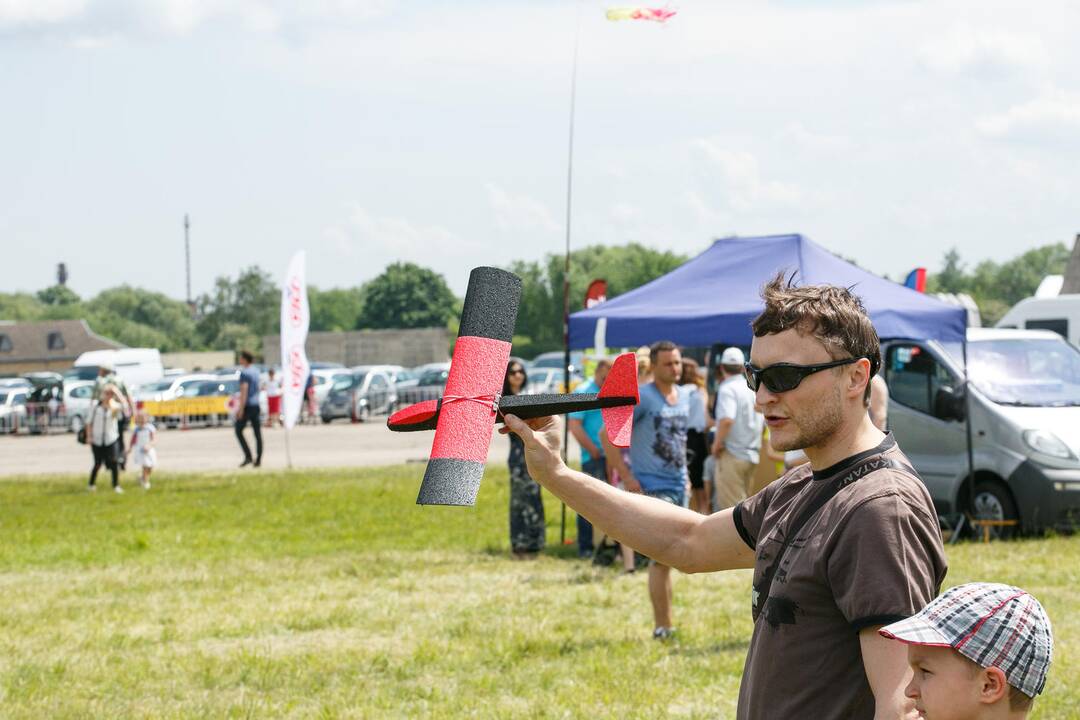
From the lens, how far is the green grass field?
666 centimetres

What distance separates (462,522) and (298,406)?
6599 mm

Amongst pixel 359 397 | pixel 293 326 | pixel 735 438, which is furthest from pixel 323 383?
pixel 735 438

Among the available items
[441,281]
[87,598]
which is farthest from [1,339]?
[87,598]

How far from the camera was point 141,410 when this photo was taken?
1834 cm

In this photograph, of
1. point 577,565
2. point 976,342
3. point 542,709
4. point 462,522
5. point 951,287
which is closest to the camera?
point 542,709

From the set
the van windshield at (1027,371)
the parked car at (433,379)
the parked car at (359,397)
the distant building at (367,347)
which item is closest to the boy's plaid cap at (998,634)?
the van windshield at (1027,371)

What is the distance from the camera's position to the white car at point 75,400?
34.5 meters

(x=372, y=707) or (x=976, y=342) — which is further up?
(x=976, y=342)

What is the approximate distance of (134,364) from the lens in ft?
152

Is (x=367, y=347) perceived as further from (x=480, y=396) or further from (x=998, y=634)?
(x=998, y=634)

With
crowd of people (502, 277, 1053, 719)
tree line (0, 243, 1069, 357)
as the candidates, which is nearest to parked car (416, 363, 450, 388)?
crowd of people (502, 277, 1053, 719)

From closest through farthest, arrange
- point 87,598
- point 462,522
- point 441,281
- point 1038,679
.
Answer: point 1038,679 → point 87,598 → point 462,522 → point 441,281

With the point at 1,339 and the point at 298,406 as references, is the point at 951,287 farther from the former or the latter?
the point at 298,406

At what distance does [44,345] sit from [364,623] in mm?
110450
